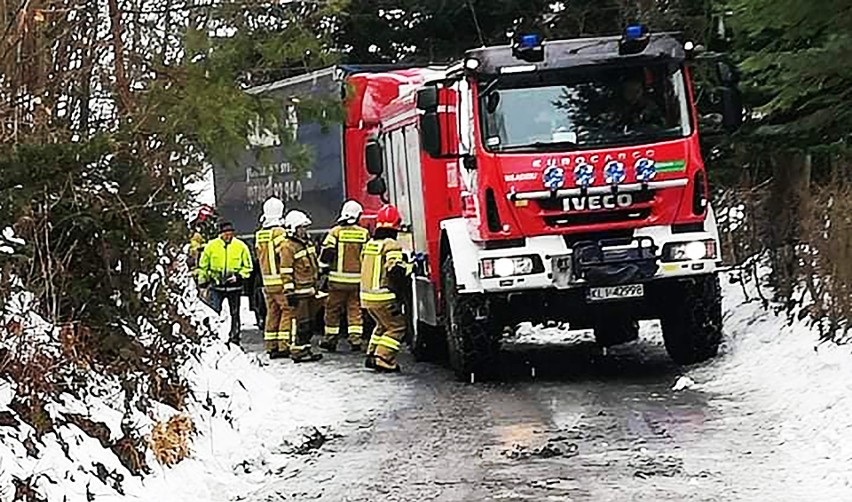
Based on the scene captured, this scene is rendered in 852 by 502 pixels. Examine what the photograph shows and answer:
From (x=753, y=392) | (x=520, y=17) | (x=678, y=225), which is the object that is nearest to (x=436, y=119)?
(x=678, y=225)

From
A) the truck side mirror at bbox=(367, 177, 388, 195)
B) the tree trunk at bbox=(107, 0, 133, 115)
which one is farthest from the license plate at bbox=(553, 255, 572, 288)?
the truck side mirror at bbox=(367, 177, 388, 195)

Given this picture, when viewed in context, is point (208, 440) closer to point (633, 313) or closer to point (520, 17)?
point (633, 313)

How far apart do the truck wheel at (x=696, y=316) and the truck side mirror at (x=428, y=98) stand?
9.07ft

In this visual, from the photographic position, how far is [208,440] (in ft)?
33.9

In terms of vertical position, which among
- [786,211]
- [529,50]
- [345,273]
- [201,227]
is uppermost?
[529,50]

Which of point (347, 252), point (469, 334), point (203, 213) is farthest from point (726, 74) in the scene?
point (347, 252)

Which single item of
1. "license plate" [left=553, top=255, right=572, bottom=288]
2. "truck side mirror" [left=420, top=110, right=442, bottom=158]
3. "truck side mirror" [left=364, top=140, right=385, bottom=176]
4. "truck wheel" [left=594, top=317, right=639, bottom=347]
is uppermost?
"truck side mirror" [left=420, top=110, right=442, bottom=158]

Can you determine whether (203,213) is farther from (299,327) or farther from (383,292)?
(299,327)

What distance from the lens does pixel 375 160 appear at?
17422 mm

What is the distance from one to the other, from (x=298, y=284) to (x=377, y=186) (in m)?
1.69

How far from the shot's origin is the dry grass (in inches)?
371

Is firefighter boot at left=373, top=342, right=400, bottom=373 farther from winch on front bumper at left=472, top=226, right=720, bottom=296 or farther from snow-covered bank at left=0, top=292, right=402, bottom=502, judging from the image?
winch on front bumper at left=472, top=226, right=720, bottom=296

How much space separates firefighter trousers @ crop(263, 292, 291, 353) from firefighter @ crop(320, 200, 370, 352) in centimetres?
53

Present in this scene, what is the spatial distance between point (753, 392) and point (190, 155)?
484 cm
